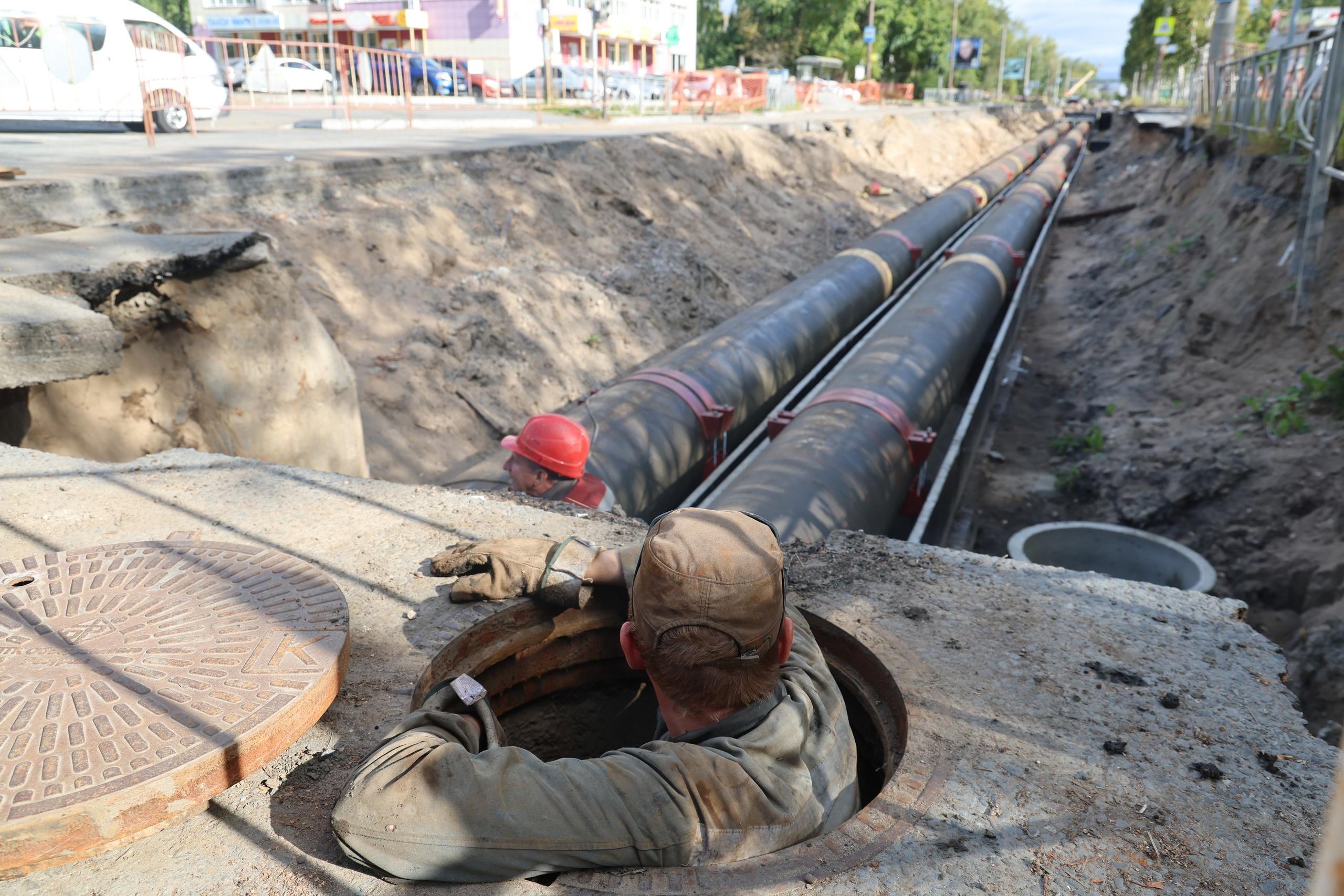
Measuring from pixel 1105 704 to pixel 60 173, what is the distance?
7406mm

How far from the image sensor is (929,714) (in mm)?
2283

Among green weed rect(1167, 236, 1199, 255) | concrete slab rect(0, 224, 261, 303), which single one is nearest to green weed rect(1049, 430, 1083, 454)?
green weed rect(1167, 236, 1199, 255)

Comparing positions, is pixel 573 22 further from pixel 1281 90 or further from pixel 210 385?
pixel 210 385

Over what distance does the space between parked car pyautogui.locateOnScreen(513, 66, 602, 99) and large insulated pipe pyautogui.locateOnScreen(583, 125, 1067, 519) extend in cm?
2248

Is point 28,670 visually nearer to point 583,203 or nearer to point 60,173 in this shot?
point 60,173

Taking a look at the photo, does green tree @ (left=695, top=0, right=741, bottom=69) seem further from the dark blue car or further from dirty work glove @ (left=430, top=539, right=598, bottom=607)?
dirty work glove @ (left=430, top=539, right=598, bottom=607)

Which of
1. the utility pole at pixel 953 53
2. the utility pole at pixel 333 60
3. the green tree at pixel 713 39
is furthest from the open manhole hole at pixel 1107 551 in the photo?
the utility pole at pixel 953 53

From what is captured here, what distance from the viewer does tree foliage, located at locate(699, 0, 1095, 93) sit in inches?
1997

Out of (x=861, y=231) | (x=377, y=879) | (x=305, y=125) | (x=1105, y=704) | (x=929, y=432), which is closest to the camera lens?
(x=377, y=879)

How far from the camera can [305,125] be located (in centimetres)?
1352

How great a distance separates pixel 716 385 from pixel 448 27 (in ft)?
127

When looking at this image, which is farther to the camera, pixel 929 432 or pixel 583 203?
pixel 583 203

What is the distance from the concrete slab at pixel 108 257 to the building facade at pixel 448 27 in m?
33.5

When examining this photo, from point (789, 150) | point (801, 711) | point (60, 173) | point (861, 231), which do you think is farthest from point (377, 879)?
point (789, 150)
